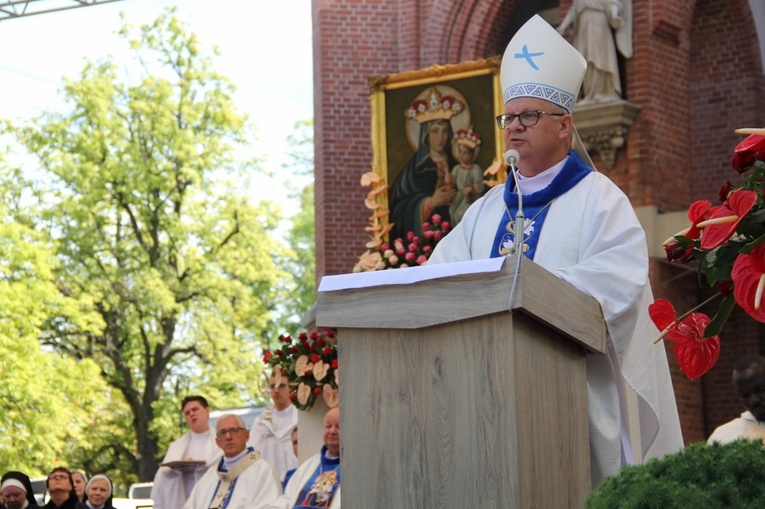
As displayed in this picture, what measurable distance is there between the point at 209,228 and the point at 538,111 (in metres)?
25.9

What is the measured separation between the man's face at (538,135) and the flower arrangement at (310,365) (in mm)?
6323

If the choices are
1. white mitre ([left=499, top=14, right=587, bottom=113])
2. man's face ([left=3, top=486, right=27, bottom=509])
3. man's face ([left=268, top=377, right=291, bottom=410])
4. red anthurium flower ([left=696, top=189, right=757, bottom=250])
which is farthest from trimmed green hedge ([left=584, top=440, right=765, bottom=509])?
man's face ([left=3, top=486, right=27, bottom=509])

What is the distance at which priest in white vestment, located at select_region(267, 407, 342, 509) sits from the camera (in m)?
8.98

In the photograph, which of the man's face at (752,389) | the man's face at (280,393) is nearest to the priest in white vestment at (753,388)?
the man's face at (752,389)

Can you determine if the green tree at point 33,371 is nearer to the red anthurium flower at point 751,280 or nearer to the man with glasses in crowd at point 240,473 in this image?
the man with glasses in crowd at point 240,473

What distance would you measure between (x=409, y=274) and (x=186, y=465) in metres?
9.19

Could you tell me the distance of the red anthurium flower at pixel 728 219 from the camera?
324cm

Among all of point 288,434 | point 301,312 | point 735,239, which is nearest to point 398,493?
point 735,239

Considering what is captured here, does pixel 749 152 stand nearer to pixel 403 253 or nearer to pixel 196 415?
pixel 403 253

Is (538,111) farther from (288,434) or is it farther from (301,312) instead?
(301,312)

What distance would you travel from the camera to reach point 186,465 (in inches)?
505

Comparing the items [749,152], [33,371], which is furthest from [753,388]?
[33,371]

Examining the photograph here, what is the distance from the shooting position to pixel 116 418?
100 feet

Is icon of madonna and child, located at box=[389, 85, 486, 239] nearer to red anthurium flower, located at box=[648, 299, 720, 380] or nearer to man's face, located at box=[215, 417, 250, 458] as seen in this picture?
man's face, located at box=[215, 417, 250, 458]
